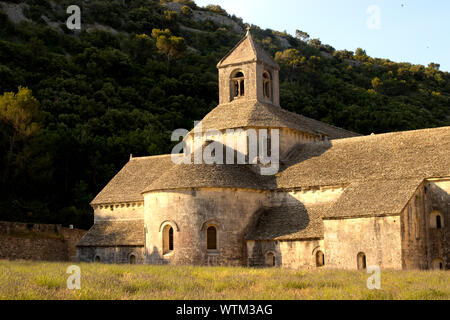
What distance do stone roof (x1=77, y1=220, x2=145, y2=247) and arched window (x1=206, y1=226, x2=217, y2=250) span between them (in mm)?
5094

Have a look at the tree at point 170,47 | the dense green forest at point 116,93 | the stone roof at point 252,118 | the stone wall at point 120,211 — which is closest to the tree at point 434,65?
the dense green forest at point 116,93

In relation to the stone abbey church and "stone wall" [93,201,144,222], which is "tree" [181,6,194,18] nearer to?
the stone abbey church

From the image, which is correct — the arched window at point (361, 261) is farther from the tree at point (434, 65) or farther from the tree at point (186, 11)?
the tree at point (186, 11)

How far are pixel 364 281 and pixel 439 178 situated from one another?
11.4 meters

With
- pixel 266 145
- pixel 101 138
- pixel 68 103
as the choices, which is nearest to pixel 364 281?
pixel 266 145

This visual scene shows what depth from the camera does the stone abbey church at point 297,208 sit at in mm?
29406

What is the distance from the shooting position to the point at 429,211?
30922mm

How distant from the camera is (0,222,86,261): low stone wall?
38344mm

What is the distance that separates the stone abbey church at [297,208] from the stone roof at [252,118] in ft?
0.28

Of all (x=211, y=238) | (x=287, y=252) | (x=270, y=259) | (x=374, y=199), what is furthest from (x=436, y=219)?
(x=211, y=238)

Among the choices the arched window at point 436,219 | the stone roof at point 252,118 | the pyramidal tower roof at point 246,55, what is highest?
the pyramidal tower roof at point 246,55

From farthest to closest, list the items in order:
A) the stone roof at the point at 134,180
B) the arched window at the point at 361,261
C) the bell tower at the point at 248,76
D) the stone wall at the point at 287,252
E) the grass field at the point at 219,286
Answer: the bell tower at the point at 248,76 → the stone roof at the point at 134,180 → the stone wall at the point at 287,252 → the arched window at the point at 361,261 → the grass field at the point at 219,286
